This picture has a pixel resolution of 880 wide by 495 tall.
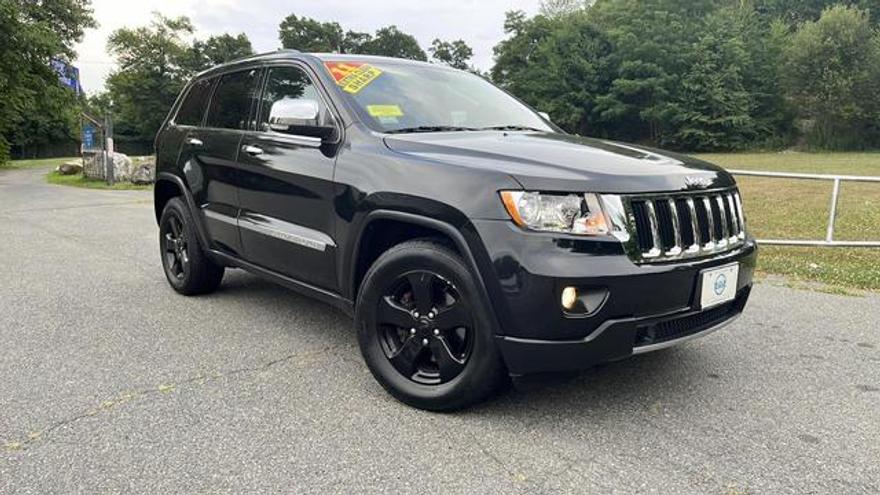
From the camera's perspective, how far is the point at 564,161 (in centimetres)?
280

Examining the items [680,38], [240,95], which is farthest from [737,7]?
[240,95]

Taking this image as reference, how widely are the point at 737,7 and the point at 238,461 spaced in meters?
71.0

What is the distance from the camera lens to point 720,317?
10.2ft

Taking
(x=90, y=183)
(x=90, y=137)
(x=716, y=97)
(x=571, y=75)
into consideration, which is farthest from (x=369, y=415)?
(x=571, y=75)

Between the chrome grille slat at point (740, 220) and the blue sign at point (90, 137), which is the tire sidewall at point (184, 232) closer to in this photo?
the chrome grille slat at point (740, 220)

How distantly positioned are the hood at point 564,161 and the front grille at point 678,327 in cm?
58

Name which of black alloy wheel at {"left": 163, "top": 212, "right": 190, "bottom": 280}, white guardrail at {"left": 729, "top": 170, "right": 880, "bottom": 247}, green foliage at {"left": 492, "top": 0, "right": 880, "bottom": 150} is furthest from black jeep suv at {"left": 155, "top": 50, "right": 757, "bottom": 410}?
green foliage at {"left": 492, "top": 0, "right": 880, "bottom": 150}

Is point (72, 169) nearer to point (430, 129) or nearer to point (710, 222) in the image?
point (430, 129)

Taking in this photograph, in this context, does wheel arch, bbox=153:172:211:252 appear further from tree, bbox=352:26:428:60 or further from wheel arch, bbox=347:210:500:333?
tree, bbox=352:26:428:60

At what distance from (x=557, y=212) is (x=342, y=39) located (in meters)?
80.2

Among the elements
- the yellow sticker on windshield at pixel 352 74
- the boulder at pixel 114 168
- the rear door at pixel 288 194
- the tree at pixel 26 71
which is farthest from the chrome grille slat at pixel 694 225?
the tree at pixel 26 71

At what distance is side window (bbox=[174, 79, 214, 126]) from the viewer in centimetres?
486

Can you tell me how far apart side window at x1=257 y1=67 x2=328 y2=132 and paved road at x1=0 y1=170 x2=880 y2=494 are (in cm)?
142

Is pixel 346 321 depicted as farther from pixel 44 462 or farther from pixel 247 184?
pixel 44 462
